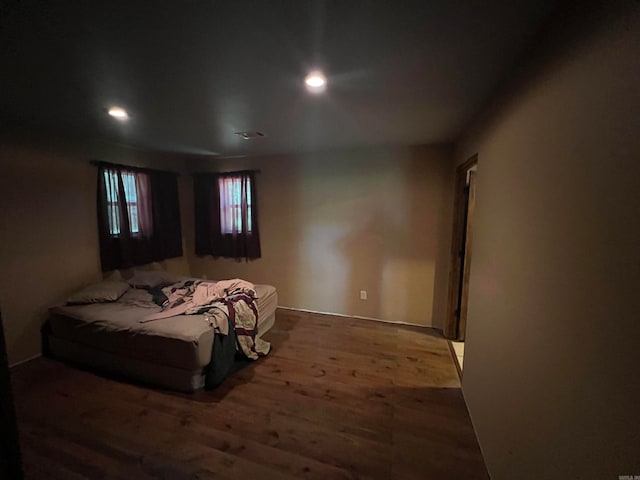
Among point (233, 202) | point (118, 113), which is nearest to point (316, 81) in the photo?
point (118, 113)

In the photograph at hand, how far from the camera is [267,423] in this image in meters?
1.93

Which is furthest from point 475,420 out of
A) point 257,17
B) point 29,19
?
point 29,19

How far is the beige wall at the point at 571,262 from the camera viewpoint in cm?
71

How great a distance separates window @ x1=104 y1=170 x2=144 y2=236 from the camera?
3.32 meters

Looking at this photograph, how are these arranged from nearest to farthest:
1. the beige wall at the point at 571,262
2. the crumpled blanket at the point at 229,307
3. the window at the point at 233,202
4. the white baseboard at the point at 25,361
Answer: the beige wall at the point at 571,262
the crumpled blanket at the point at 229,307
the white baseboard at the point at 25,361
the window at the point at 233,202

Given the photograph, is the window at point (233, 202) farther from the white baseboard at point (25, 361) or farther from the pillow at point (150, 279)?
the white baseboard at point (25, 361)

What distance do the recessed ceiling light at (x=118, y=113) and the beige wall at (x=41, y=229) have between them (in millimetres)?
1181

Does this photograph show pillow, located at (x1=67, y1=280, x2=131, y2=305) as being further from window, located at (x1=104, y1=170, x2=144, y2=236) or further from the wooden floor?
window, located at (x1=104, y1=170, x2=144, y2=236)

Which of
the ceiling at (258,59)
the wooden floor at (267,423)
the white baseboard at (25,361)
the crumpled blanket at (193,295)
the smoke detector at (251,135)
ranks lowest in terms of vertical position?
the wooden floor at (267,423)

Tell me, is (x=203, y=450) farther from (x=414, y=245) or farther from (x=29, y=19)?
(x=414, y=245)

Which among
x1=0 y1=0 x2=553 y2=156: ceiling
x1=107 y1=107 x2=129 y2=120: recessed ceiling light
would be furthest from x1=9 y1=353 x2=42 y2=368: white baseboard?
x1=107 y1=107 x2=129 y2=120: recessed ceiling light

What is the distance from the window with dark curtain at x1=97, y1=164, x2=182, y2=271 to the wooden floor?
143cm

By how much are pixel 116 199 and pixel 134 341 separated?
2.04 meters

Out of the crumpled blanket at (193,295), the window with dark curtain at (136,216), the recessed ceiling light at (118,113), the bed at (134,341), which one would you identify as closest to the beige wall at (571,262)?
the bed at (134,341)
